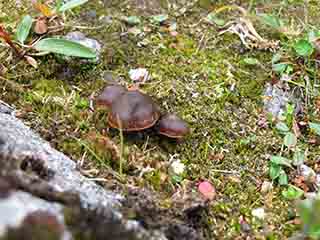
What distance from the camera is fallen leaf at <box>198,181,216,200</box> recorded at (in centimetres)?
256

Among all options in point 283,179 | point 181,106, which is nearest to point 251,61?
point 181,106

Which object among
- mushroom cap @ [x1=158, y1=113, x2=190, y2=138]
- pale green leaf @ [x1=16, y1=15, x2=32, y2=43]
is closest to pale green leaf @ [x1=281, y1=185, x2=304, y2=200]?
mushroom cap @ [x1=158, y1=113, x2=190, y2=138]

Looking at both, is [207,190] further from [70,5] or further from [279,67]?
[70,5]

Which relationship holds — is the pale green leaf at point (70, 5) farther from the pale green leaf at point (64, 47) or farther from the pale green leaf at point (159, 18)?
the pale green leaf at point (159, 18)

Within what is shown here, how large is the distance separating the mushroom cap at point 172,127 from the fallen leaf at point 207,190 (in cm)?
30

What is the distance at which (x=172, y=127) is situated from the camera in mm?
2729

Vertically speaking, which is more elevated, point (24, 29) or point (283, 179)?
point (24, 29)

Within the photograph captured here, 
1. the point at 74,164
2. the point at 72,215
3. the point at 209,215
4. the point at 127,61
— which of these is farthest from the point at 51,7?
the point at 72,215

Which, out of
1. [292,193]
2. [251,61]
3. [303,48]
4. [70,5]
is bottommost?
[292,193]

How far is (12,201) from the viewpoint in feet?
4.63

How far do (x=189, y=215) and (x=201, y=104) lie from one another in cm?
92

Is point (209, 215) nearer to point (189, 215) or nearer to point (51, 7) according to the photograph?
point (189, 215)

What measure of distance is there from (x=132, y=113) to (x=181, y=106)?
1.44 ft

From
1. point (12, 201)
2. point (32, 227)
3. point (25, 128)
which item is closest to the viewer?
point (32, 227)
